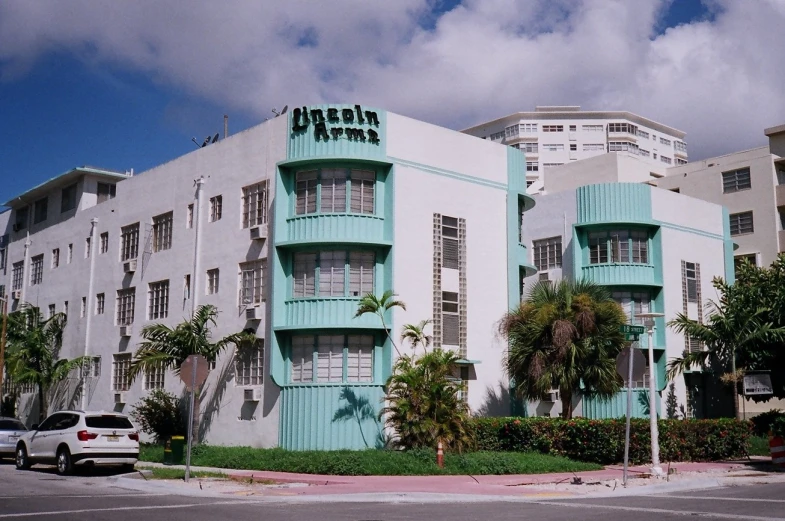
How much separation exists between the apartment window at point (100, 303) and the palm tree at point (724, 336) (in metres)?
24.4

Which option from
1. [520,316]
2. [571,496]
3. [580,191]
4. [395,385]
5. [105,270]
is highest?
[580,191]

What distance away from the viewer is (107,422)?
23.0m

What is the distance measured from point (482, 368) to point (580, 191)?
11171mm

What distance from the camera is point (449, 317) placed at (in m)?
29.9

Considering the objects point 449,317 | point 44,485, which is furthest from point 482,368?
point 44,485

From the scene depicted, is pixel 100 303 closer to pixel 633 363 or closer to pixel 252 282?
pixel 252 282

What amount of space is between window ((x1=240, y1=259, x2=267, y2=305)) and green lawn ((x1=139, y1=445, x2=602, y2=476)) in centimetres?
643

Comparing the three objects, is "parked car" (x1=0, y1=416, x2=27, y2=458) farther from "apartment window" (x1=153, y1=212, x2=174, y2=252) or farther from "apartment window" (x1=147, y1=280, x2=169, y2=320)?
"apartment window" (x1=153, y1=212, x2=174, y2=252)

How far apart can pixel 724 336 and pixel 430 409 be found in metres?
15.2

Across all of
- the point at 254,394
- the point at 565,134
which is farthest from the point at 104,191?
the point at 565,134

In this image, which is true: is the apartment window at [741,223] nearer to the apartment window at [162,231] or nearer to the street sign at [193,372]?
the apartment window at [162,231]

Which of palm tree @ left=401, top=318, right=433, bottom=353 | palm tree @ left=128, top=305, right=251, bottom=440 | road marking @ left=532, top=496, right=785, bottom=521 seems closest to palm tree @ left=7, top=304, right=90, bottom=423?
palm tree @ left=128, top=305, right=251, bottom=440

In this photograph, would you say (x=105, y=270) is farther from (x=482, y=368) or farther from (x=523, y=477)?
(x=523, y=477)

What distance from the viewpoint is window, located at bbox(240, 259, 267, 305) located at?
29594 mm
